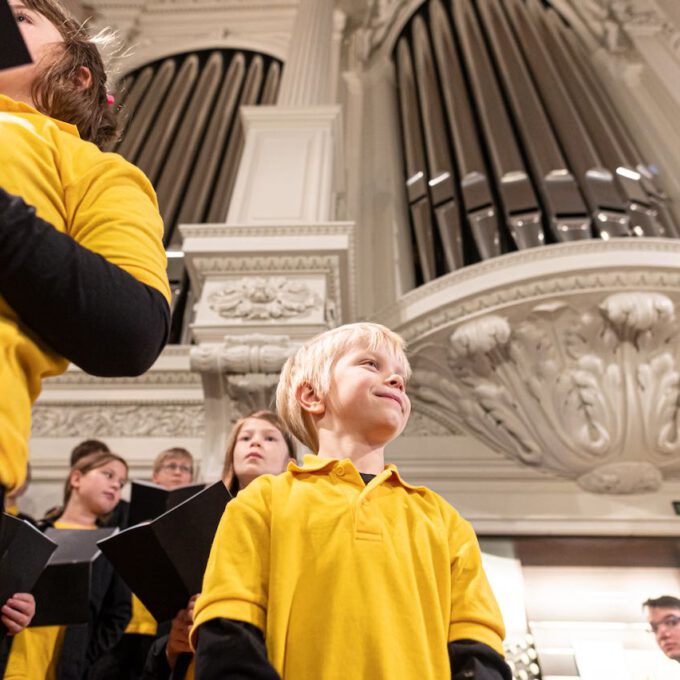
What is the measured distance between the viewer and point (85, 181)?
761 mm

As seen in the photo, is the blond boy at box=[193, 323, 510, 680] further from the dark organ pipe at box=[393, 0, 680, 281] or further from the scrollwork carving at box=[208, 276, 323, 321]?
the dark organ pipe at box=[393, 0, 680, 281]

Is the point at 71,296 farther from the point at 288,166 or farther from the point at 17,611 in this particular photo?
the point at 288,166

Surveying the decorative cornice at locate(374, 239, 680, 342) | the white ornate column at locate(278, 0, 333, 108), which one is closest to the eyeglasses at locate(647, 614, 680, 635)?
the decorative cornice at locate(374, 239, 680, 342)

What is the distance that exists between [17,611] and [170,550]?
390 millimetres

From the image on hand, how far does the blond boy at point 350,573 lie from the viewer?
2.86 ft

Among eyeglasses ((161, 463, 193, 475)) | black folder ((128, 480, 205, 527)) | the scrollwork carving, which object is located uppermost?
the scrollwork carving

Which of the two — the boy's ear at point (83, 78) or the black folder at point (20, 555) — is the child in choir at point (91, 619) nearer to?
the black folder at point (20, 555)

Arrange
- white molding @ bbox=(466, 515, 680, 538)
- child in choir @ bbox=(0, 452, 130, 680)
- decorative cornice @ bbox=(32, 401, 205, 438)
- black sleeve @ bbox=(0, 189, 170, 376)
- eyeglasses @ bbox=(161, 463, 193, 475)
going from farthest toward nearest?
decorative cornice @ bbox=(32, 401, 205, 438) → white molding @ bbox=(466, 515, 680, 538) → eyeglasses @ bbox=(161, 463, 193, 475) → child in choir @ bbox=(0, 452, 130, 680) → black sleeve @ bbox=(0, 189, 170, 376)

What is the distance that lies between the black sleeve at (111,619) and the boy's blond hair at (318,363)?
3.67 ft

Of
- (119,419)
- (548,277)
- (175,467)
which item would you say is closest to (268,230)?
(175,467)

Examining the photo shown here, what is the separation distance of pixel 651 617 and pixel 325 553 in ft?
5.89

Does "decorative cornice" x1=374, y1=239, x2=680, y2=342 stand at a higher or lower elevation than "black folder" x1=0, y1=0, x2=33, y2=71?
higher

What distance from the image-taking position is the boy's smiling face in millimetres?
1105

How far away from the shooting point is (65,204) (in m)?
0.75
